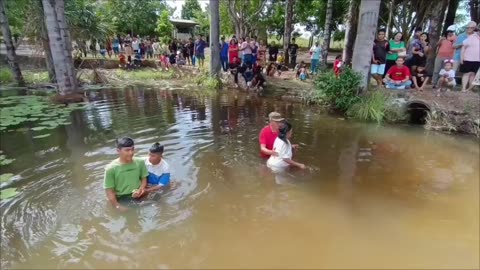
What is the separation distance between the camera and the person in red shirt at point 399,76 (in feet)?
36.1

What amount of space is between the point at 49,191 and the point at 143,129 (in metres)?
3.69

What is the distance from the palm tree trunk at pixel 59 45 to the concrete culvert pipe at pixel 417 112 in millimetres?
11025

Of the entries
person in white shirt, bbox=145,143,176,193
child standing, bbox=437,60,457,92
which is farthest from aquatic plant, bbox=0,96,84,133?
child standing, bbox=437,60,457,92

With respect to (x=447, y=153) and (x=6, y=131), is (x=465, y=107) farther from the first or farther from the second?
(x=6, y=131)

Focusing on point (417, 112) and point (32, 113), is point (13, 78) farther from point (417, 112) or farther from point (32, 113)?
point (417, 112)

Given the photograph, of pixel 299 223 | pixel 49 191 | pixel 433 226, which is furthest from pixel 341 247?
pixel 49 191

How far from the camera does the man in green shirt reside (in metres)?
4.51

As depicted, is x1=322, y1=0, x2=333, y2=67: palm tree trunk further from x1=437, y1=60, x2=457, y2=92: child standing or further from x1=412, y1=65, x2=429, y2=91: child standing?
x1=437, y1=60, x2=457, y2=92: child standing

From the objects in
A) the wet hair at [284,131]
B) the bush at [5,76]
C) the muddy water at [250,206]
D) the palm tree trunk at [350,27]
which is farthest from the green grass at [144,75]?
the wet hair at [284,131]

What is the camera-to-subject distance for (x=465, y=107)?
9031 mm

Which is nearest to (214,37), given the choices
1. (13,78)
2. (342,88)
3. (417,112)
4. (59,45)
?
(59,45)

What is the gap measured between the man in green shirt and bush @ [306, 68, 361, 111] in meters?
7.50

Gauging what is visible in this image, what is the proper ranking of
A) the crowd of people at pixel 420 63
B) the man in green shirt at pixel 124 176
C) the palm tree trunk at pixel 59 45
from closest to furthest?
the man in green shirt at pixel 124 176
the crowd of people at pixel 420 63
the palm tree trunk at pixel 59 45

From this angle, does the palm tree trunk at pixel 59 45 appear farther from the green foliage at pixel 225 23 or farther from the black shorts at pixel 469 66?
the green foliage at pixel 225 23
